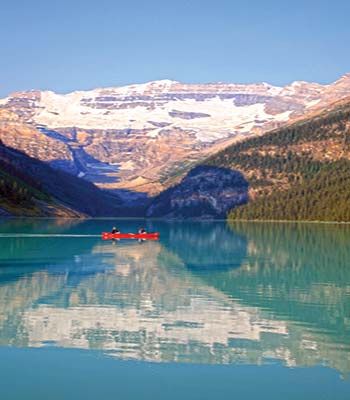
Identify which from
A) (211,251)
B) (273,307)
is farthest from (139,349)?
(211,251)

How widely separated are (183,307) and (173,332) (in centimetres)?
1165

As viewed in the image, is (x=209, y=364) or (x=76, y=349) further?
(x=76, y=349)

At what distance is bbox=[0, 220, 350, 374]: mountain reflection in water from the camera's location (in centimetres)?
4428

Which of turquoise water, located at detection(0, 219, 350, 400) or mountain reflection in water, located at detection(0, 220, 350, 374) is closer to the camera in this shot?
turquoise water, located at detection(0, 219, 350, 400)

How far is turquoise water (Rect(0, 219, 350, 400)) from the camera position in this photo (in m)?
36.2

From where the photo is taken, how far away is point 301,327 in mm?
51938

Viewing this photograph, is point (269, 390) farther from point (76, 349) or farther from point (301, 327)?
point (301, 327)

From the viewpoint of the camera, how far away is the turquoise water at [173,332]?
36.2 meters

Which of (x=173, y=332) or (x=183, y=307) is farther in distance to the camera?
(x=183, y=307)

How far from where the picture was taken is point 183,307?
201ft

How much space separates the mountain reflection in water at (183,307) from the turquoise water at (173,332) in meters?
0.12

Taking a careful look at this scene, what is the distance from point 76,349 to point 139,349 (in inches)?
150

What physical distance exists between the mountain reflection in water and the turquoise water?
0.12 m

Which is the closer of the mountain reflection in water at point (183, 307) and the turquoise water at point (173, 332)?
the turquoise water at point (173, 332)
